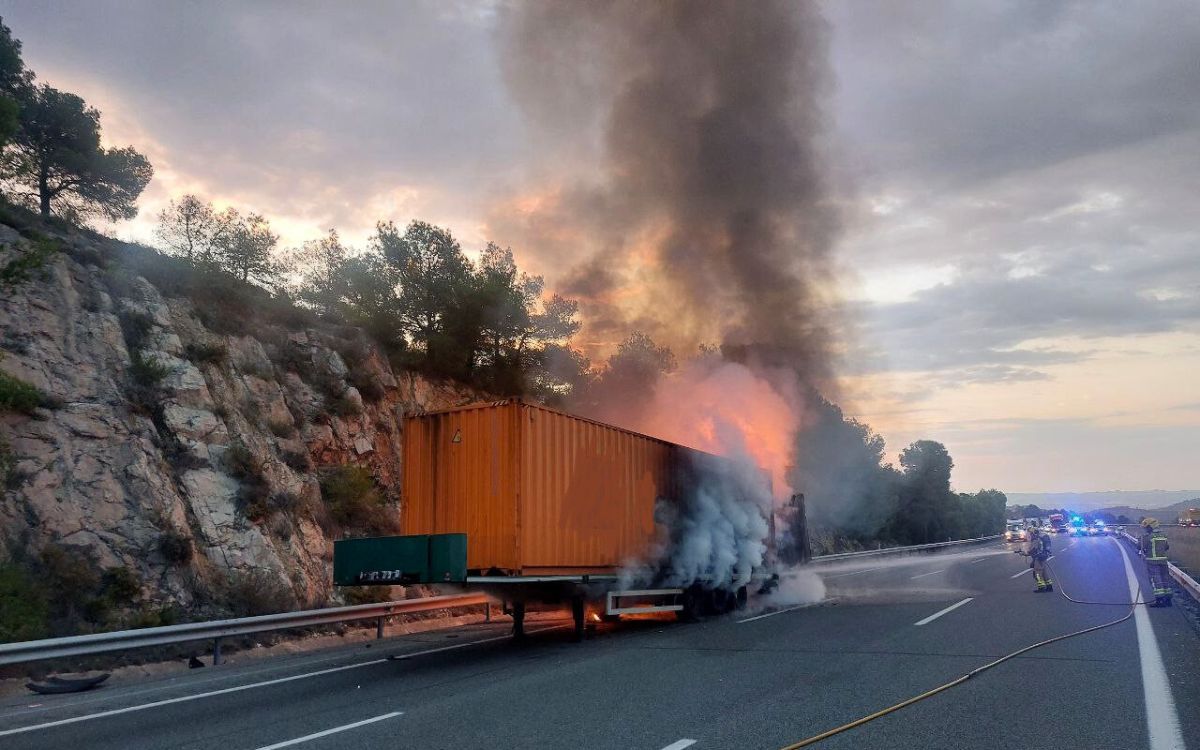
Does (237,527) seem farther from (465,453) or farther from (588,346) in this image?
(588,346)

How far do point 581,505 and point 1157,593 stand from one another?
11625 millimetres

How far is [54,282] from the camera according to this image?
17922mm

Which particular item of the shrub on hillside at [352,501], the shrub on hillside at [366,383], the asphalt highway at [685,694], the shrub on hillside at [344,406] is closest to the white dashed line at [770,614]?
the asphalt highway at [685,694]

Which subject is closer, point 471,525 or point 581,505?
point 471,525

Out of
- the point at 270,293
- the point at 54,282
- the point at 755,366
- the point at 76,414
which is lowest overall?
the point at 76,414

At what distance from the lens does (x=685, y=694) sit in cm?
810

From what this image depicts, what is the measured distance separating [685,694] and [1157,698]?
14.3ft

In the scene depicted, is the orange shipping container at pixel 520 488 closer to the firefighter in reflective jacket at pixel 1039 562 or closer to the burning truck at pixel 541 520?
the burning truck at pixel 541 520

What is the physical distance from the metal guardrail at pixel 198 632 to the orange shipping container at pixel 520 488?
7.71ft

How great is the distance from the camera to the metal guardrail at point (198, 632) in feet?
31.1

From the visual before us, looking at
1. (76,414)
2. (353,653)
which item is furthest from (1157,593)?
(76,414)

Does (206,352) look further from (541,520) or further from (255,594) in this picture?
(541,520)

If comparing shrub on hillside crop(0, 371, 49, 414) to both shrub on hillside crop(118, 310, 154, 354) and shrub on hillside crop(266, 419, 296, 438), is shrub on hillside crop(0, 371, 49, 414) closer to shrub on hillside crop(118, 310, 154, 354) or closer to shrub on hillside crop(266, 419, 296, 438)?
shrub on hillside crop(118, 310, 154, 354)

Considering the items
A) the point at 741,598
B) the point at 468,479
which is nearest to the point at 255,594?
the point at 468,479
